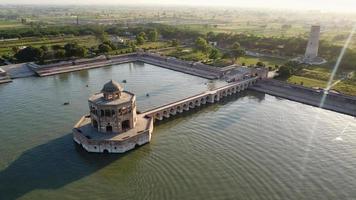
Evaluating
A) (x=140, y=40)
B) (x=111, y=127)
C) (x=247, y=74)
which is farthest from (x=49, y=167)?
(x=140, y=40)

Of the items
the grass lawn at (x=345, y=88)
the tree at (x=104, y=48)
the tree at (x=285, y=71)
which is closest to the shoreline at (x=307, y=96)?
the grass lawn at (x=345, y=88)

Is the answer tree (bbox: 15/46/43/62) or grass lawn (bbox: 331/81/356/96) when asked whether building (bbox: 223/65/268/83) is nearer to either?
grass lawn (bbox: 331/81/356/96)

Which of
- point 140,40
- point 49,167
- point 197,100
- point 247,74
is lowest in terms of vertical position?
point 49,167

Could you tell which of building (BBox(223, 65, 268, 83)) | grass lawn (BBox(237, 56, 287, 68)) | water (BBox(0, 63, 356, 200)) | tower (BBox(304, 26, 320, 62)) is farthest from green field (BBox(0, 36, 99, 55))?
tower (BBox(304, 26, 320, 62))

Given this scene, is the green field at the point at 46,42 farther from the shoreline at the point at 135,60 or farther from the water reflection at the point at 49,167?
the water reflection at the point at 49,167

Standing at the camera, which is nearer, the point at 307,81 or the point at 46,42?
the point at 307,81

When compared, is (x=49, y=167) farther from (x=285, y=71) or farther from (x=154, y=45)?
(x=154, y=45)
